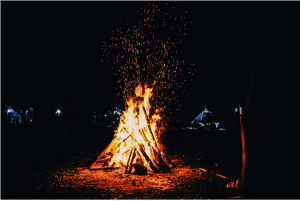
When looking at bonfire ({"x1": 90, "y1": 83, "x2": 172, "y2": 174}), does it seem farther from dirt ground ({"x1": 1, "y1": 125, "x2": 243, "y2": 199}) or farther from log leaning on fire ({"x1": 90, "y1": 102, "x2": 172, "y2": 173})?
dirt ground ({"x1": 1, "y1": 125, "x2": 243, "y2": 199})

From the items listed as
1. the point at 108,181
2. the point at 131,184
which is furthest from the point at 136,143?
the point at 131,184

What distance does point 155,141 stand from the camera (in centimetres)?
890

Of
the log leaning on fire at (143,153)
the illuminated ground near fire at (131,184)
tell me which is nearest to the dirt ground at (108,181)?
the illuminated ground near fire at (131,184)

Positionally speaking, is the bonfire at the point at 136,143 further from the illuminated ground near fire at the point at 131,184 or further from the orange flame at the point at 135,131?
the illuminated ground near fire at the point at 131,184

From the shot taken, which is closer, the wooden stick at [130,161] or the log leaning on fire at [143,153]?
the wooden stick at [130,161]

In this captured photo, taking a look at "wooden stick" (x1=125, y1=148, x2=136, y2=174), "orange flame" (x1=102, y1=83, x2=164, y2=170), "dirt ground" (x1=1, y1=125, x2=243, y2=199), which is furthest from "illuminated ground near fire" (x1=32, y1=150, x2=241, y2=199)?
"orange flame" (x1=102, y1=83, x2=164, y2=170)

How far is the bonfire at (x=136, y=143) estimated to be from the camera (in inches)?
321

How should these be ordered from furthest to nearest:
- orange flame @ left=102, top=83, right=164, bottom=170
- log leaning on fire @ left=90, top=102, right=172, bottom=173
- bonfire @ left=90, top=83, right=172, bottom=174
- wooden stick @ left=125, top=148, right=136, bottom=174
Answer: orange flame @ left=102, top=83, right=164, bottom=170
bonfire @ left=90, top=83, right=172, bottom=174
log leaning on fire @ left=90, top=102, right=172, bottom=173
wooden stick @ left=125, top=148, right=136, bottom=174

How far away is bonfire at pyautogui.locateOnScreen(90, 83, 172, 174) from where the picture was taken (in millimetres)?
8156

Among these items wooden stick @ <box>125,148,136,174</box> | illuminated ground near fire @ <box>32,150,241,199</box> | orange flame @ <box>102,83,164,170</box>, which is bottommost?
illuminated ground near fire @ <box>32,150,241,199</box>

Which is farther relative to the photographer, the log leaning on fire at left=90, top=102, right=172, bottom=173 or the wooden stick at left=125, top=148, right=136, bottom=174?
the log leaning on fire at left=90, top=102, right=172, bottom=173

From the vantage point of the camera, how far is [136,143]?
8.26 m

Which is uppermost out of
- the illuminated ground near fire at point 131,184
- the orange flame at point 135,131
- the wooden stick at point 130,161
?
the orange flame at point 135,131

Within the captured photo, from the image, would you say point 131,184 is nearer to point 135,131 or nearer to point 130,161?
point 130,161
